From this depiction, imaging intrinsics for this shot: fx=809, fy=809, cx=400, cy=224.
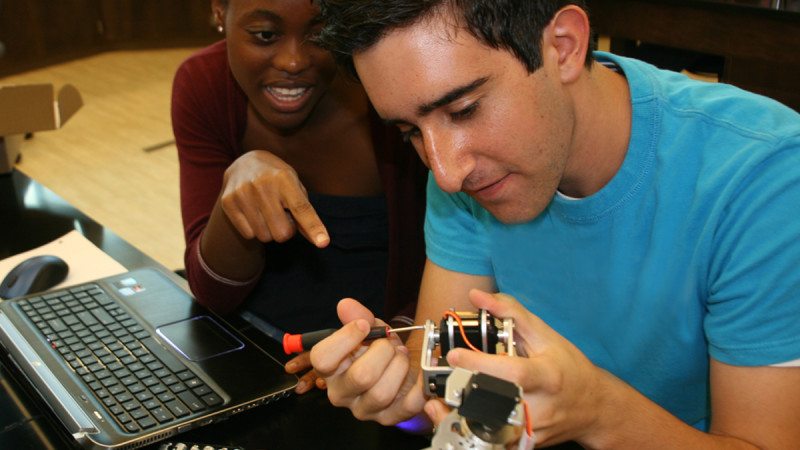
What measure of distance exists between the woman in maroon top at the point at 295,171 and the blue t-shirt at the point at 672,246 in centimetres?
30

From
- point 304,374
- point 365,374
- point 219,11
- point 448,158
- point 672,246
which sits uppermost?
point 219,11

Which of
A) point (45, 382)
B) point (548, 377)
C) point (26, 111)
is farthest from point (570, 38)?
point (26, 111)

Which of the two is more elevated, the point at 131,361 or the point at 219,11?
the point at 219,11

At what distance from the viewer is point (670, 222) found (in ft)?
3.30

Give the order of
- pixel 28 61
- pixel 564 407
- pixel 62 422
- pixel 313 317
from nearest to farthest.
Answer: pixel 564 407, pixel 62 422, pixel 313 317, pixel 28 61

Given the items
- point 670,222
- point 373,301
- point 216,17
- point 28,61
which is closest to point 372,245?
point 373,301

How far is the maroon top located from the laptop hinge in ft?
1.27

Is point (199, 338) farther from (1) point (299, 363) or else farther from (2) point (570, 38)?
(2) point (570, 38)

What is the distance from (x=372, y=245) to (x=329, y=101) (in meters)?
0.30

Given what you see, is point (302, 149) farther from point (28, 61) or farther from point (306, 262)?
point (28, 61)

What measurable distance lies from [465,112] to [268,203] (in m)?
0.41

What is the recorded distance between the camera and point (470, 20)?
92cm

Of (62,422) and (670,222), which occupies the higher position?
(670,222)

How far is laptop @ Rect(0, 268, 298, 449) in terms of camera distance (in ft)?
3.23
